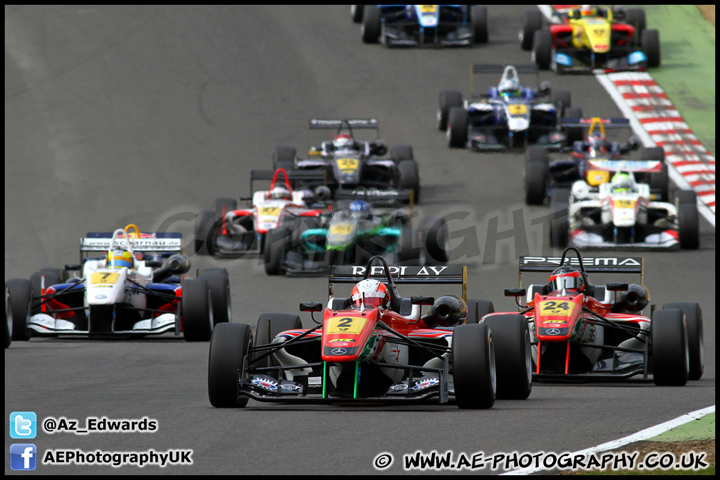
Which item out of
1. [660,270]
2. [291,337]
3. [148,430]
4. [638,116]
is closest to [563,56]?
[638,116]

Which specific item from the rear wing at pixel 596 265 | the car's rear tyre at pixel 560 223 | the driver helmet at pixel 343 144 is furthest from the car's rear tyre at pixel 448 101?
the rear wing at pixel 596 265

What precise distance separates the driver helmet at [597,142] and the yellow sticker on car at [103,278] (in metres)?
15.4

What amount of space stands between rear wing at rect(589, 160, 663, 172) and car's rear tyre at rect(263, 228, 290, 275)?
25.6 feet

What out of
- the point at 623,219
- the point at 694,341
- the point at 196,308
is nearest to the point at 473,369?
the point at 694,341

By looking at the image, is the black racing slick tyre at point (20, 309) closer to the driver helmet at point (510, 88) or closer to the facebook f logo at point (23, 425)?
the facebook f logo at point (23, 425)

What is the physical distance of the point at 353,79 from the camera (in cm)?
4059

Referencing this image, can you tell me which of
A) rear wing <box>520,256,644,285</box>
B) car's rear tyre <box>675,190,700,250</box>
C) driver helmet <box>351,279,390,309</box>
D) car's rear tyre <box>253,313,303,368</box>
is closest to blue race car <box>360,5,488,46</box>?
car's rear tyre <box>675,190,700,250</box>

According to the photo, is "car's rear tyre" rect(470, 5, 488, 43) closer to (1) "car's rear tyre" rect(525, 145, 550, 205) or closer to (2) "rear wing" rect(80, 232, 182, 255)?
Result: (1) "car's rear tyre" rect(525, 145, 550, 205)

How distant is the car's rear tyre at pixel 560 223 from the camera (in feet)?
90.5

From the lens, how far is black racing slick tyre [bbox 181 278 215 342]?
62.6 ft

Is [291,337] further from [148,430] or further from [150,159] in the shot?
[150,159]

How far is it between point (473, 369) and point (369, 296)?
1749 millimetres

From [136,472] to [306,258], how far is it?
17.6 meters

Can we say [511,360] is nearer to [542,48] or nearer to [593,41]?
A: [593,41]
